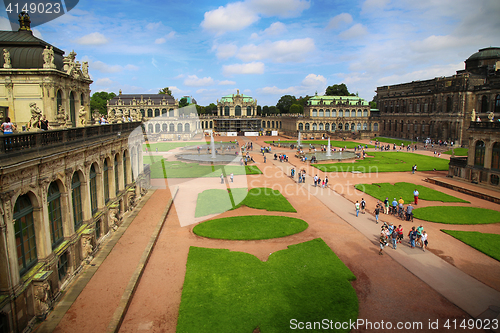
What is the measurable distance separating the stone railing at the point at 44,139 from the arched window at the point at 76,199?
2.41 metres

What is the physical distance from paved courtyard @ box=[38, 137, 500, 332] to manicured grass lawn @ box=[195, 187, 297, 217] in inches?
40.5

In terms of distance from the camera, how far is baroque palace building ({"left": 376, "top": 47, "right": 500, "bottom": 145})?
3068 inches

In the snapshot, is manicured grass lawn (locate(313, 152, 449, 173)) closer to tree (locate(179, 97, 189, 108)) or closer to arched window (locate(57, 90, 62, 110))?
arched window (locate(57, 90, 62, 110))

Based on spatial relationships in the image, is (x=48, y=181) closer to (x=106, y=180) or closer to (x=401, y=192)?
(x=106, y=180)

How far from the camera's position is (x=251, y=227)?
997 inches

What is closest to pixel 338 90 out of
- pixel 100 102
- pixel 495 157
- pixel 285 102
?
pixel 285 102

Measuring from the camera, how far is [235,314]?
47.5 ft

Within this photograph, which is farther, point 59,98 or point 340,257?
point 59,98

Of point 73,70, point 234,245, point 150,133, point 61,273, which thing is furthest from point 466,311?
point 150,133

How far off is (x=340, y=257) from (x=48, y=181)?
16.9 metres

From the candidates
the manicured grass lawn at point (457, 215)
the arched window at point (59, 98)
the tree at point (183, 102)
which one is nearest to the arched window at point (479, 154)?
the manicured grass lawn at point (457, 215)

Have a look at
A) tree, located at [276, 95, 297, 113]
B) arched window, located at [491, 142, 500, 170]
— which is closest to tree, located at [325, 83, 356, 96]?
tree, located at [276, 95, 297, 113]

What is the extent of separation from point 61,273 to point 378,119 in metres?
122

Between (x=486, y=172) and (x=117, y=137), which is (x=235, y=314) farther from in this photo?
(x=486, y=172)
